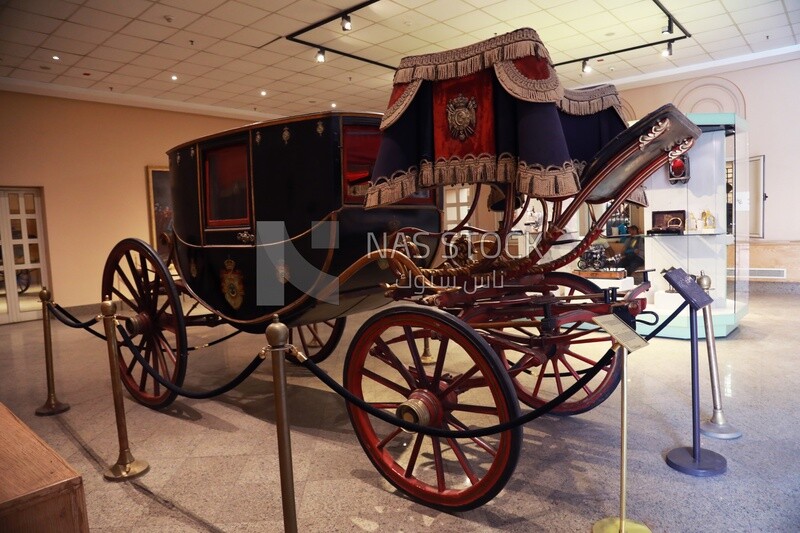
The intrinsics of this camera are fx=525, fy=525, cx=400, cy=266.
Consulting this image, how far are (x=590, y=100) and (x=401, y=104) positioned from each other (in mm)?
871

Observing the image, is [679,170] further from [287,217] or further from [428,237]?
[287,217]

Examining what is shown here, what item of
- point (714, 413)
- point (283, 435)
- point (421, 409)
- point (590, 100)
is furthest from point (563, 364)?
point (283, 435)

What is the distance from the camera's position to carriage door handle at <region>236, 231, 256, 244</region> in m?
2.85

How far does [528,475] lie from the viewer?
2305mm

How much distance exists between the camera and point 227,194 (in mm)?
3012

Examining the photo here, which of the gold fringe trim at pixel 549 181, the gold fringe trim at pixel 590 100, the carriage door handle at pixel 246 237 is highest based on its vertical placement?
the gold fringe trim at pixel 590 100

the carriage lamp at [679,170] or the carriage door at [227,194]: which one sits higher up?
the carriage lamp at [679,170]

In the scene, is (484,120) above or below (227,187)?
above

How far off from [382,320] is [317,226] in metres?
0.77

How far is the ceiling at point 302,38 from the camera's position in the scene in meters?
5.66

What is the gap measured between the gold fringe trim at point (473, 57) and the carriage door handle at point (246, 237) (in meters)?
1.23

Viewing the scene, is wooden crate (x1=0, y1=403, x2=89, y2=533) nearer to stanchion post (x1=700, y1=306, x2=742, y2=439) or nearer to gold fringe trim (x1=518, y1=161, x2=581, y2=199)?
gold fringe trim (x1=518, y1=161, x2=581, y2=199)

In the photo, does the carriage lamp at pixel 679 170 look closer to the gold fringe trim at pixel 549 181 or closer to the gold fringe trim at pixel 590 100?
the gold fringe trim at pixel 590 100

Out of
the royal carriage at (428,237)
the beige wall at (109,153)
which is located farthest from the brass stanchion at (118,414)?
the beige wall at (109,153)
